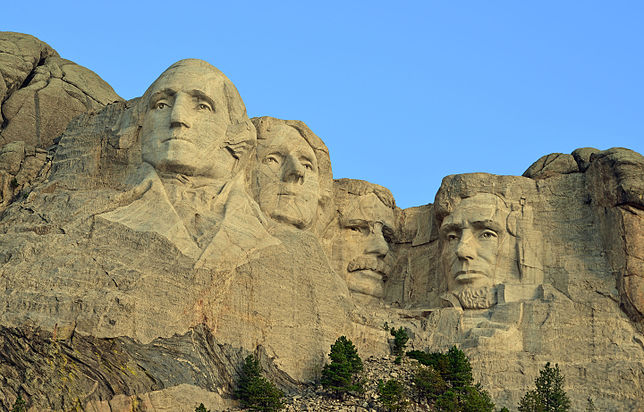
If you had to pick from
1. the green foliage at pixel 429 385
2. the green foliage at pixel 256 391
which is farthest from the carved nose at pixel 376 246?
the green foliage at pixel 256 391

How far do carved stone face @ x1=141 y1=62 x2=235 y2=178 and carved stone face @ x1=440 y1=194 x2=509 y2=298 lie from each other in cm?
588

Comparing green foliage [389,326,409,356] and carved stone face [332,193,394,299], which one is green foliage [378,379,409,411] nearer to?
green foliage [389,326,409,356]

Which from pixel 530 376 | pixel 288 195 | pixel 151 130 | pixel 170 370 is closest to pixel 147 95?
pixel 151 130

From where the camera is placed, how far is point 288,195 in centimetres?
3931

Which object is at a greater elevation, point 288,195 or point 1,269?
point 288,195

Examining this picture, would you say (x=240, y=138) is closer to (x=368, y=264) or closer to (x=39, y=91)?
(x=368, y=264)

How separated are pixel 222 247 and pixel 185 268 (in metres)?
1.24

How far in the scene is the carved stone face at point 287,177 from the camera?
3906 cm

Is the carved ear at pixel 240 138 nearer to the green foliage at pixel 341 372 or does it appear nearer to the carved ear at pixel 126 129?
the carved ear at pixel 126 129

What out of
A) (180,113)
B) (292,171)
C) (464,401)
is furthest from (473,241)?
(180,113)

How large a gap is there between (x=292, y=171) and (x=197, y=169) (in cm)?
304

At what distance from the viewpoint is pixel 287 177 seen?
129 feet

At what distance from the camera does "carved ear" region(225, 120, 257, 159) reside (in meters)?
38.0

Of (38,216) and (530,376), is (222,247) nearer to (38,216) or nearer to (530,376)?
(38,216)
